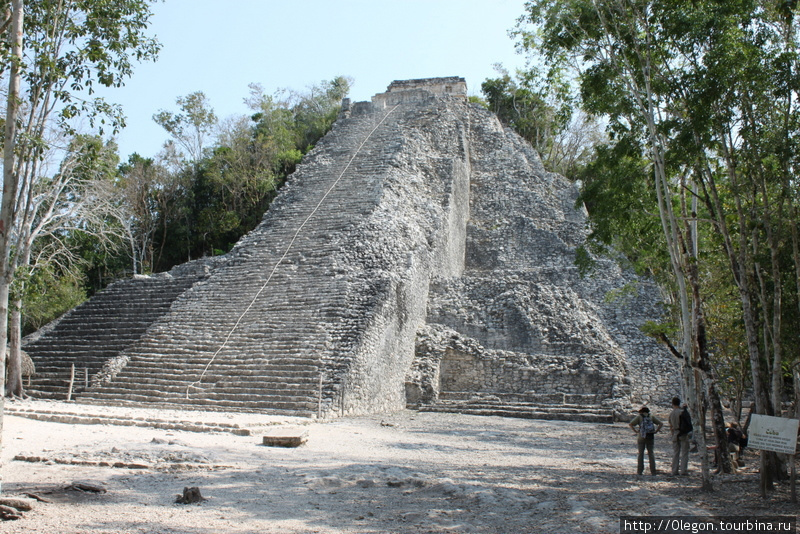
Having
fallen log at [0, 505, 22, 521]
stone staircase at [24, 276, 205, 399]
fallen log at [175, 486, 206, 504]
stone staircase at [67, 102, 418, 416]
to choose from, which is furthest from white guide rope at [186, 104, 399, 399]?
fallen log at [0, 505, 22, 521]

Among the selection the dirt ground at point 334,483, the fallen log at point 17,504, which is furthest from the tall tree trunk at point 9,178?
the dirt ground at point 334,483

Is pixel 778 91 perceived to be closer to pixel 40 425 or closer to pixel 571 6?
pixel 571 6

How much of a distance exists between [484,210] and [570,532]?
1964cm

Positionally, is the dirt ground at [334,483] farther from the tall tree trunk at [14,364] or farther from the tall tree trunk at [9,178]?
the tall tree trunk at [14,364]

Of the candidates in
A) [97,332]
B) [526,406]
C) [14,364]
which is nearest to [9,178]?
[14,364]

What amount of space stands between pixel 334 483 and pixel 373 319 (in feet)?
23.5

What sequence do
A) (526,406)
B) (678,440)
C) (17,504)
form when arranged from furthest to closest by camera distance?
(526,406) → (678,440) → (17,504)

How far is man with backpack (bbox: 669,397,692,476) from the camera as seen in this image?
7.61 metres

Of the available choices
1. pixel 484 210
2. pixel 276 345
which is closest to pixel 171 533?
pixel 276 345

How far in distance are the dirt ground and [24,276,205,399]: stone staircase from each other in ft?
12.7

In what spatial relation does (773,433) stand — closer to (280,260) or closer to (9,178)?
(9,178)

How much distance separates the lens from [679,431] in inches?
302

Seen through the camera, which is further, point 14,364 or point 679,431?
point 14,364

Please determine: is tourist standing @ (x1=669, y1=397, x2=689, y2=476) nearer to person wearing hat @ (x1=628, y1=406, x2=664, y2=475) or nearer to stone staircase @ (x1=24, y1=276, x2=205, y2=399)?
person wearing hat @ (x1=628, y1=406, x2=664, y2=475)
